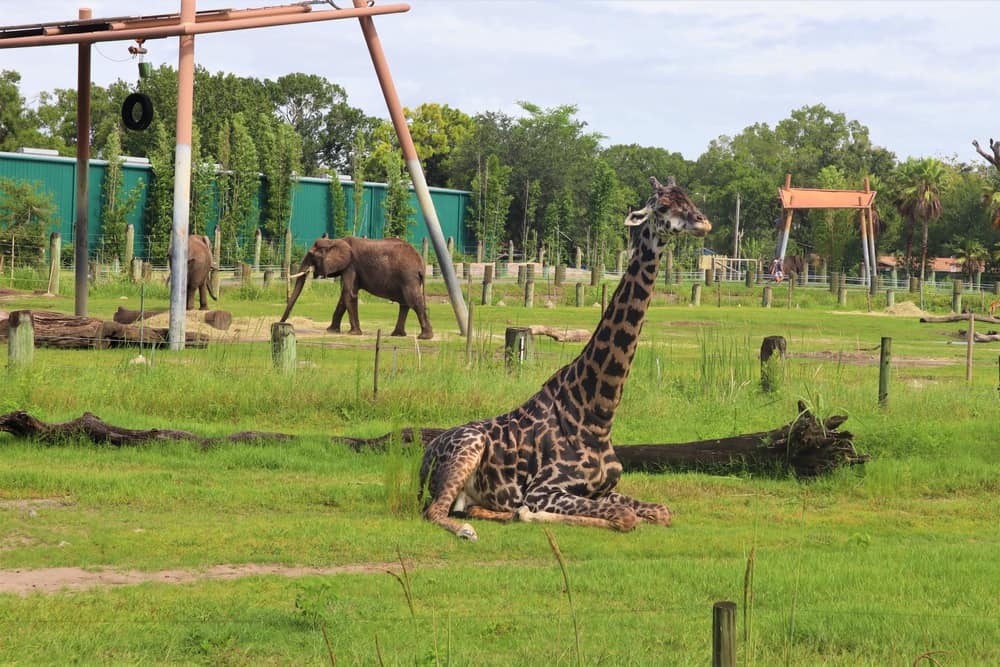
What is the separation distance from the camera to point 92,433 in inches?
468

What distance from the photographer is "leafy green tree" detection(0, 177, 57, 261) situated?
44062mm

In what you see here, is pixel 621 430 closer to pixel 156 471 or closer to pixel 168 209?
pixel 156 471

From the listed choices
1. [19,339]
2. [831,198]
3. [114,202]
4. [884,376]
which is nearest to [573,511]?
[884,376]

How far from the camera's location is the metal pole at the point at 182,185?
19359 mm

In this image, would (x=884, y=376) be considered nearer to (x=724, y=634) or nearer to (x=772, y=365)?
(x=772, y=365)

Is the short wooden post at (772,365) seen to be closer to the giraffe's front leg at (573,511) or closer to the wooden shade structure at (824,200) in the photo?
the giraffe's front leg at (573,511)

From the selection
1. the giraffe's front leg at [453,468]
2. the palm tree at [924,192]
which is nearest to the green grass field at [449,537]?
the giraffe's front leg at [453,468]

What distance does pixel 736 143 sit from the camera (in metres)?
111

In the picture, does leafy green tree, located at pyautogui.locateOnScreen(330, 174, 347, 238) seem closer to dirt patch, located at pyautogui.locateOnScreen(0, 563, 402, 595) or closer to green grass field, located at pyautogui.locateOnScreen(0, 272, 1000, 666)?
green grass field, located at pyautogui.locateOnScreen(0, 272, 1000, 666)

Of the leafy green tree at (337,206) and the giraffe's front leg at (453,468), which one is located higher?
the leafy green tree at (337,206)

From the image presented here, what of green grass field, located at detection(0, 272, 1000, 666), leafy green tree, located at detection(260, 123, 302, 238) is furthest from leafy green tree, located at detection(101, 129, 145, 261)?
green grass field, located at detection(0, 272, 1000, 666)

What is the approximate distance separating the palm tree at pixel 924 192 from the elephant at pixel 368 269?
52117mm

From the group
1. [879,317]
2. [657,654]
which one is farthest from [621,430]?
[879,317]

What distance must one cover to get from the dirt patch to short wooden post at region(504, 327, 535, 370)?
8350mm
